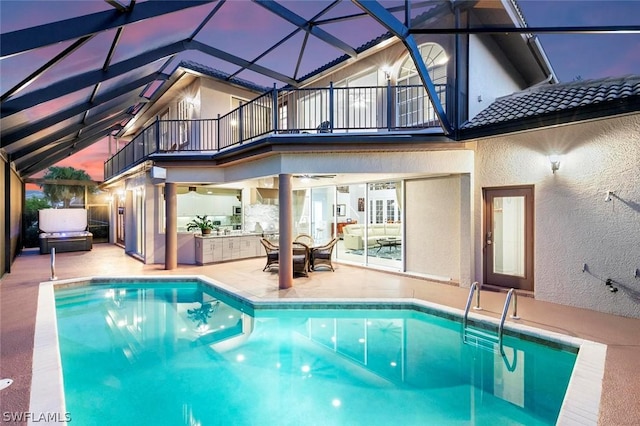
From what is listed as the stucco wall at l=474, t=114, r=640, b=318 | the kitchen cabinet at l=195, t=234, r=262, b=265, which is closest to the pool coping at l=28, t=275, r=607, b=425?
the stucco wall at l=474, t=114, r=640, b=318

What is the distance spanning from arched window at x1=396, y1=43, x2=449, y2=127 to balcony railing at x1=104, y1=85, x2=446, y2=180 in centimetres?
3

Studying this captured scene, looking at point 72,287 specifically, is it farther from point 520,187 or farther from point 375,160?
point 520,187

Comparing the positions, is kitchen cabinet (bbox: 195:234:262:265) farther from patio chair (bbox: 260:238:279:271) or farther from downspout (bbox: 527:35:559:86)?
downspout (bbox: 527:35:559:86)

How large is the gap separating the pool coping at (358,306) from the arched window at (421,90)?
4733 mm

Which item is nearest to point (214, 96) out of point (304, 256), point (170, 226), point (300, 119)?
point (300, 119)

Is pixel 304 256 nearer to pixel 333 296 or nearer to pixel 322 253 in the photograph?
pixel 322 253

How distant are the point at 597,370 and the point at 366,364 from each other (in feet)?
9.65

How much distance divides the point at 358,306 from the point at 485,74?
707 cm

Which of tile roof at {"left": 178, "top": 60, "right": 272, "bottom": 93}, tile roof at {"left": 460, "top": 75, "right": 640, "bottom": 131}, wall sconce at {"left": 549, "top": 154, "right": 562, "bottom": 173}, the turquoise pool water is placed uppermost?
tile roof at {"left": 178, "top": 60, "right": 272, "bottom": 93}

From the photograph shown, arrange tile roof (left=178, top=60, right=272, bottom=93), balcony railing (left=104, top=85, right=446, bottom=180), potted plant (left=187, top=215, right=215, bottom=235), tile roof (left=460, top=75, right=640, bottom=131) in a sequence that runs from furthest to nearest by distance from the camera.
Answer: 1. potted plant (left=187, top=215, right=215, bottom=235)
2. tile roof (left=178, top=60, right=272, bottom=93)
3. balcony railing (left=104, top=85, right=446, bottom=180)
4. tile roof (left=460, top=75, right=640, bottom=131)

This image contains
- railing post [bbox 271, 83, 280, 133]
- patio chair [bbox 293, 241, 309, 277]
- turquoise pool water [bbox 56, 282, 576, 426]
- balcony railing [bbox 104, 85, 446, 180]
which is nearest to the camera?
turquoise pool water [bbox 56, 282, 576, 426]

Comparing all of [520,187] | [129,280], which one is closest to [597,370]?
[520,187]

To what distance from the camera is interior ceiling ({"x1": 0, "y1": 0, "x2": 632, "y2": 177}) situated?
443 centimetres

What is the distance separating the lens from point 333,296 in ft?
25.0
